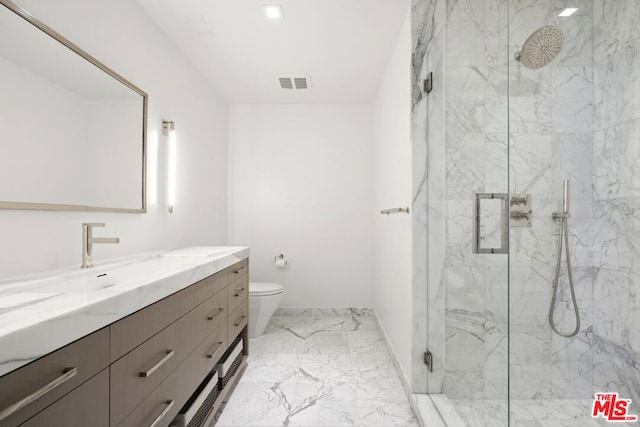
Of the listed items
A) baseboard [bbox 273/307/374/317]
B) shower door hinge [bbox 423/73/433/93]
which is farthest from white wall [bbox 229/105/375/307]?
shower door hinge [bbox 423/73/433/93]

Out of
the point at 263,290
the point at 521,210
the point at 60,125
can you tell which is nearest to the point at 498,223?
the point at 521,210

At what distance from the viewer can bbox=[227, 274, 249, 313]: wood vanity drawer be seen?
2082 mm

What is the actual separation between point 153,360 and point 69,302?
0.41 metres

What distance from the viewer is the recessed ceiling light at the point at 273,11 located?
80.2 inches

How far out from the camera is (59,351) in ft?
2.45

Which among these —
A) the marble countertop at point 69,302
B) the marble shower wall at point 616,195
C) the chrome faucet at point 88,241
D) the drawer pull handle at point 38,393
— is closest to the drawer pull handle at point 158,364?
the marble countertop at point 69,302

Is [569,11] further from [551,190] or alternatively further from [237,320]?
[237,320]

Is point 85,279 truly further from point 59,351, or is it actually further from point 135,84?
point 135,84

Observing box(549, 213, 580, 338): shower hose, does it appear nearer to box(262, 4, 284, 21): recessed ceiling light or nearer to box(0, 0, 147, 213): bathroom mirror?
box(262, 4, 284, 21): recessed ceiling light

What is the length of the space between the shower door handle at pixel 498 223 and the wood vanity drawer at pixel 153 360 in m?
1.28

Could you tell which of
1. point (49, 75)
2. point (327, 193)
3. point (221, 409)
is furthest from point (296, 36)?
point (221, 409)

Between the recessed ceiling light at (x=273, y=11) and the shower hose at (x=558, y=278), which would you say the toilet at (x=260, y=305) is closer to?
the recessed ceiling light at (x=273, y=11)

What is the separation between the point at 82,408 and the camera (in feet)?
2.68

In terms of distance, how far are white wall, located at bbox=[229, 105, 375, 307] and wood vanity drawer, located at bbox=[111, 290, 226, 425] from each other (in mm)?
2117
